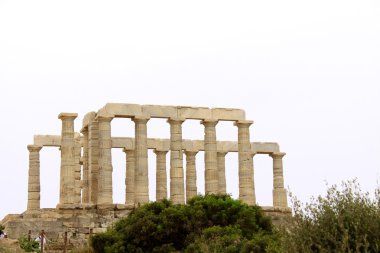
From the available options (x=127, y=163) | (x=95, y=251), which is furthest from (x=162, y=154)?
(x=95, y=251)

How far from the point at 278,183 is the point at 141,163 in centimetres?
1488

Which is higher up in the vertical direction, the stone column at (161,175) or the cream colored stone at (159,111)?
the cream colored stone at (159,111)

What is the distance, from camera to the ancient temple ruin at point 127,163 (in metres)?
48.9

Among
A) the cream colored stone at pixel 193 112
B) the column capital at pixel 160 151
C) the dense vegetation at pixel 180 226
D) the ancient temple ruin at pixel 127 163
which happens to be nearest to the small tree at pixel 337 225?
the dense vegetation at pixel 180 226

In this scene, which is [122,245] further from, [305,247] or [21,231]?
[305,247]

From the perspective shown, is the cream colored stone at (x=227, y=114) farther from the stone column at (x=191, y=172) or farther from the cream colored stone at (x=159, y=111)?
the stone column at (x=191, y=172)

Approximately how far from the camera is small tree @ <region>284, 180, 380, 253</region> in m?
18.3

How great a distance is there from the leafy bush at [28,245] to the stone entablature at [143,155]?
7034 millimetres

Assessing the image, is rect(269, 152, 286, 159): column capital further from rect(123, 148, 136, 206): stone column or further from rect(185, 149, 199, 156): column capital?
rect(123, 148, 136, 206): stone column

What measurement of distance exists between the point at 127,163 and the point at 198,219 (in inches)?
858

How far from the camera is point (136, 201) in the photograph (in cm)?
5044

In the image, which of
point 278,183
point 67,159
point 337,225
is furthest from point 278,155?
point 337,225

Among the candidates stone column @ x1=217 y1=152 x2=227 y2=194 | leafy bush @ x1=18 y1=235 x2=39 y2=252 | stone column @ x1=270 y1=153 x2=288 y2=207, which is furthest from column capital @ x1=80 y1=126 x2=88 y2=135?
stone column @ x1=270 y1=153 x2=288 y2=207

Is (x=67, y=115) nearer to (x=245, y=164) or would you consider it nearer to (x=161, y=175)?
(x=161, y=175)
